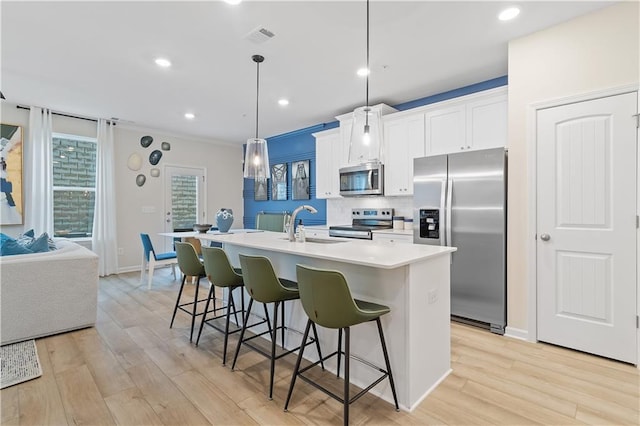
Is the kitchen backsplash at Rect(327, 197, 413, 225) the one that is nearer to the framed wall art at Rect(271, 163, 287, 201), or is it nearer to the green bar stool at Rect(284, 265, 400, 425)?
the framed wall art at Rect(271, 163, 287, 201)

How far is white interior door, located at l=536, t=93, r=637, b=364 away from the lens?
2.45 meters

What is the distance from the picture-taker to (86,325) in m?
3.23

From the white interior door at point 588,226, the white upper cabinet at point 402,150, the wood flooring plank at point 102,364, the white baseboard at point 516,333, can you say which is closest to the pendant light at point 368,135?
the white interior door at point 588,226

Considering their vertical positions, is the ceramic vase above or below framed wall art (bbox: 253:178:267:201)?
below

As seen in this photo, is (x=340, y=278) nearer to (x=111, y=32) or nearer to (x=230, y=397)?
(x=230, y=397)

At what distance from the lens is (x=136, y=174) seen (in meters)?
6.05

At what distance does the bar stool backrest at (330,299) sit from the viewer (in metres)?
1.69

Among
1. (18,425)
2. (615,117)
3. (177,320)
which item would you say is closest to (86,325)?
(177,320)

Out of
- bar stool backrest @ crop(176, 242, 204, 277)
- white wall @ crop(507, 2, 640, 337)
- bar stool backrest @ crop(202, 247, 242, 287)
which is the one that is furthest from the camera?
bar stool backrest @ crop(176, 242, 204, 277)

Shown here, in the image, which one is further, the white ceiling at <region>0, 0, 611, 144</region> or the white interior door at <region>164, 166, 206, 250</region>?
the white interior door at <region>164, 166, 206, 250</region>

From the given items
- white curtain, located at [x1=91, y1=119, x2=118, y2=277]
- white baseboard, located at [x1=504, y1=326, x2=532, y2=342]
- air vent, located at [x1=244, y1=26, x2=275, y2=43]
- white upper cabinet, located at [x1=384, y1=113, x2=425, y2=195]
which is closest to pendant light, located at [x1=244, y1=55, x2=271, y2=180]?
air vent, located at [x1=244, y1=26, x2=275, y2=43]

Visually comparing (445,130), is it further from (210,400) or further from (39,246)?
(39,246)

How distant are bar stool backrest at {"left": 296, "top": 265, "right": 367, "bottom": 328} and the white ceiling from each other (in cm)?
207

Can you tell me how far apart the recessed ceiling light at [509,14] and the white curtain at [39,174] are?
621 cm
